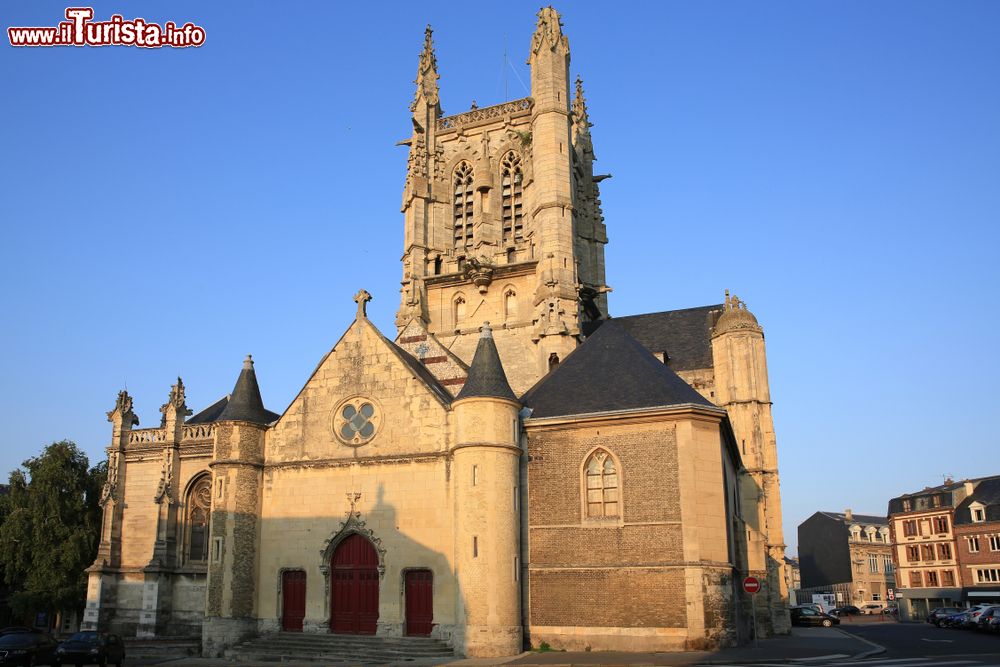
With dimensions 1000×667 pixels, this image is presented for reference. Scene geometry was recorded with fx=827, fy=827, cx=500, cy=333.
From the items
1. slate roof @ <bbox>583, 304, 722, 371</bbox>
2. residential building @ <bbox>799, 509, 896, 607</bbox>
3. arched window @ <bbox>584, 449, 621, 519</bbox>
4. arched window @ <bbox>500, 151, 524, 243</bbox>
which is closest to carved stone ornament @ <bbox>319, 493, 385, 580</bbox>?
arched window @ <bbox>584, 449, 621, 519</bbox>

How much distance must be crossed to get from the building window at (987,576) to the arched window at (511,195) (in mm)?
40565

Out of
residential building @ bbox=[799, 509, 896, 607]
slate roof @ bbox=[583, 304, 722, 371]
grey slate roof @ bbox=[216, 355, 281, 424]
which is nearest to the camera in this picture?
grey slate roof @ bbox=[216, 355, 281, 424]

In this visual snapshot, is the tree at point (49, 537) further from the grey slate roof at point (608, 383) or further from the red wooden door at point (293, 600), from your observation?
the grey slate roof at point (608, 383)

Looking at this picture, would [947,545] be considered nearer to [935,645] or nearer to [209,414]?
[935,645]

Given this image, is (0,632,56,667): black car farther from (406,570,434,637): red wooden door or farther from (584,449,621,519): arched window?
(584,449,621,519): arched window

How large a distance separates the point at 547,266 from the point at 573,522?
16.8m

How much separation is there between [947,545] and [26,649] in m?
58.6

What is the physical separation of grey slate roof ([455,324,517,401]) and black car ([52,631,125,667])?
1115cm

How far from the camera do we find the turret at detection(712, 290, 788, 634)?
31.0 meters

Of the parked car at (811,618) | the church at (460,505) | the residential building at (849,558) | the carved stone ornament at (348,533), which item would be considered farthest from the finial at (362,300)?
the residential building at (849,558)

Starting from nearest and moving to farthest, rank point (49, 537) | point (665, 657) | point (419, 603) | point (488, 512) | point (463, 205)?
point (665, 657)
point (488, 512)
point (419, 603)
point (49, 537)
point (463, 205)

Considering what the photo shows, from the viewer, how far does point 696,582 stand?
20750mm

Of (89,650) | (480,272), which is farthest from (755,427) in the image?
(89,650)

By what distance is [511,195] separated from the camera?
136ft
